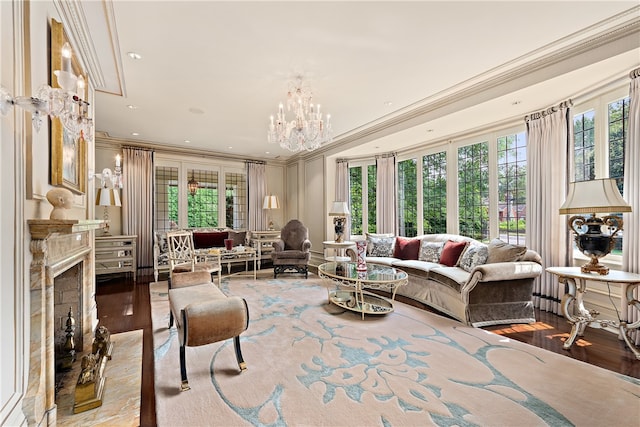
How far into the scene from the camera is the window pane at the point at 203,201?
643 centimetres

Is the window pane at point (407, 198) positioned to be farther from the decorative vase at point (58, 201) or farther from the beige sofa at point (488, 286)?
the decorative vase at point (58, 201)

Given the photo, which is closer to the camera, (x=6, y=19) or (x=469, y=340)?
(x=6, y=19)

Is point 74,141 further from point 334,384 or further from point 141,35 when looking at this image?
point 334,384

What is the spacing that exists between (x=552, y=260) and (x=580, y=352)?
1.28m

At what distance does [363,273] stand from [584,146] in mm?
3020

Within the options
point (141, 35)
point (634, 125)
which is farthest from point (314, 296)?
point (634, 125)

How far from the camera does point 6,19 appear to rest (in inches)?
48.4

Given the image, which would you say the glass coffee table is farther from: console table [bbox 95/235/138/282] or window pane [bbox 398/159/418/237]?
console table [bbox 95/235/138/282]

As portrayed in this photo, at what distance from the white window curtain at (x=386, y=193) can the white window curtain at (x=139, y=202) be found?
4.74m

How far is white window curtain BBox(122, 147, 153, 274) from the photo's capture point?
5.54m

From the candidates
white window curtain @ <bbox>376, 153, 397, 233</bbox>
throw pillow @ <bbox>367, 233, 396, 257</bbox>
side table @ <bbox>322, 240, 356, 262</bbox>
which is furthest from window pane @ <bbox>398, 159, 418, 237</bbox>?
side table @ <bbox>322, 240, 356, 262</bbox>

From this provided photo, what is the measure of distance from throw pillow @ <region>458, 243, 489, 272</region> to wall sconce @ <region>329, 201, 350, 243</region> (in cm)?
234

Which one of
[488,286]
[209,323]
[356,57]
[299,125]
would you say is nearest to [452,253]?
[488,286]

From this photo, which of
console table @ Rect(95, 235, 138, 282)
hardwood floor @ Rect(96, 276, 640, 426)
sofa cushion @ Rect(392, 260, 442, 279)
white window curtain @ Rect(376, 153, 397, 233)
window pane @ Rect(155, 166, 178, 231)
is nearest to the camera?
hardwood floor @ Rect(96, 276, 640, 426)
